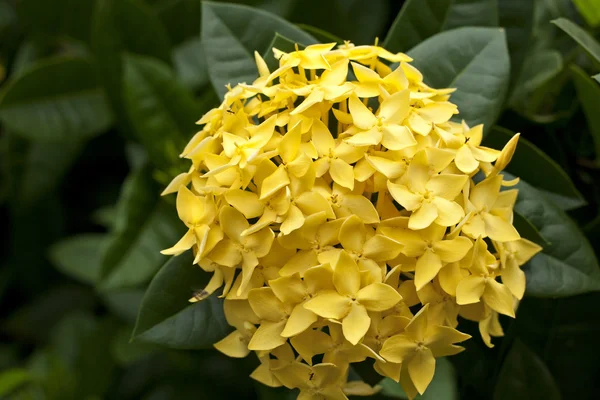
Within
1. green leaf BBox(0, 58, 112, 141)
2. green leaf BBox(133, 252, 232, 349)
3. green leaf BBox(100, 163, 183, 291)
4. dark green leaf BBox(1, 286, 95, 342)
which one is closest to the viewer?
green leaf BBox(133, 252, 232, 349)

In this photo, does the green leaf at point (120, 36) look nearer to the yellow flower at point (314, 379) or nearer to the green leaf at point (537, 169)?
the green leaf at point (537, 169)

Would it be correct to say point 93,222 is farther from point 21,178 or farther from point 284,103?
point 284,103

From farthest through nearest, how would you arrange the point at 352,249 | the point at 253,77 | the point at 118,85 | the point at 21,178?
1. the point at 21,178
2. the point at 118,85
3. the point at 253,77
4. the point at 352,249

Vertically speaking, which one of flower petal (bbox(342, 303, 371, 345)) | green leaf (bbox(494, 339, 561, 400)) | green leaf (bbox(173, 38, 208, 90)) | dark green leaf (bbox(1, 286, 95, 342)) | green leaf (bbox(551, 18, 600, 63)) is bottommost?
dark green leaf (bbox(1, 286, 95, 342))

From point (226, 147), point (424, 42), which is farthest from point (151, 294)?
point (424, 42)

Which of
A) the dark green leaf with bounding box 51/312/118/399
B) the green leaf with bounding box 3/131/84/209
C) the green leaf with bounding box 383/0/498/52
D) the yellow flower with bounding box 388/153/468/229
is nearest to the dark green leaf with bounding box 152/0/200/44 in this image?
the green leaf with bounding box 3/131/84/209

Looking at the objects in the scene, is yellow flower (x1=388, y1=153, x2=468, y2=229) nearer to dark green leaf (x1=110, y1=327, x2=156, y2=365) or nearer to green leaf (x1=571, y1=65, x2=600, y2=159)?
green leaf (x1=571, y1=65, x2=600, y2=159)

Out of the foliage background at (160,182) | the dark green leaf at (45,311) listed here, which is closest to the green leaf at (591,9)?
the foliage background at (160,182)
